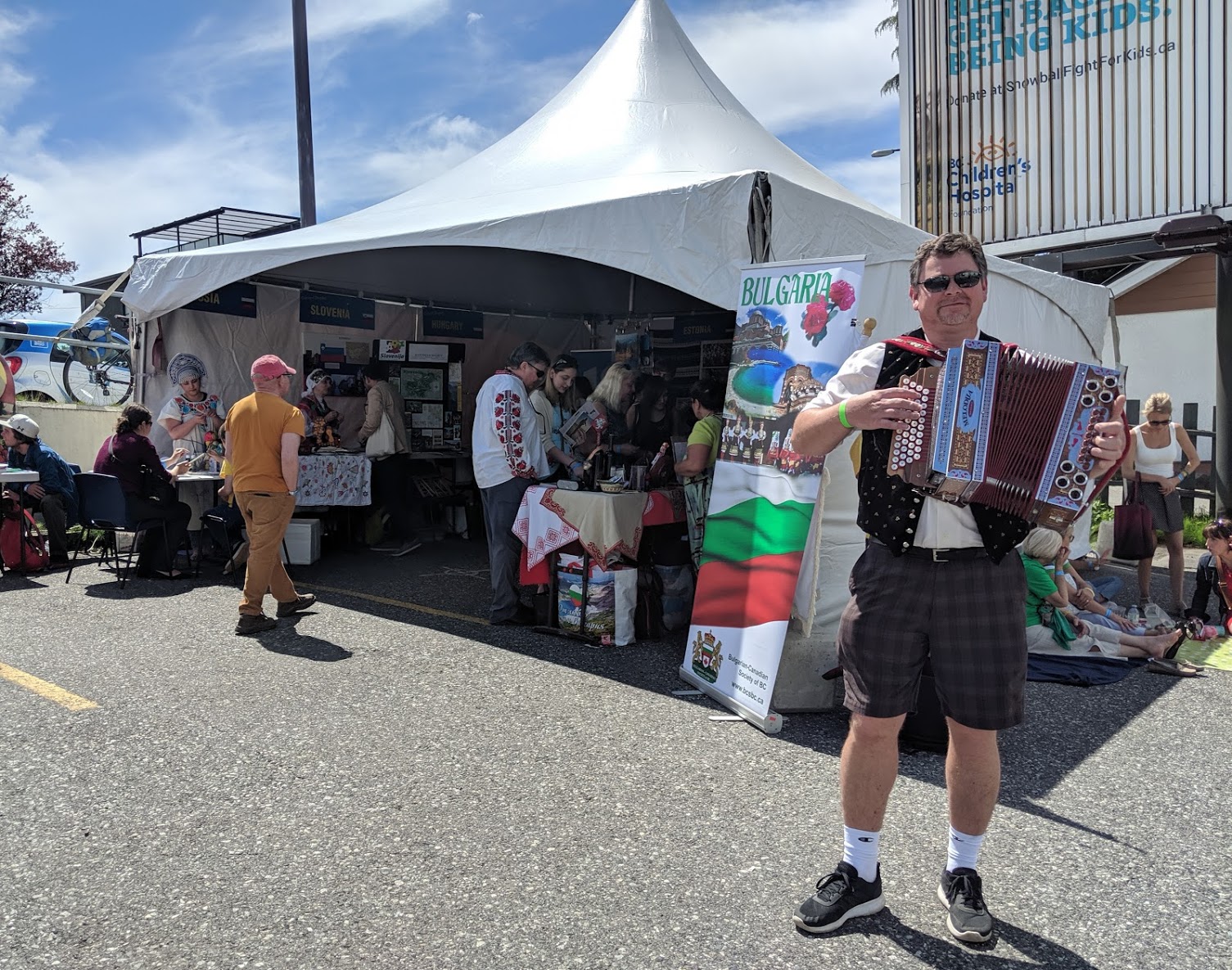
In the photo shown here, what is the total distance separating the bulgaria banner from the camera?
175 inches

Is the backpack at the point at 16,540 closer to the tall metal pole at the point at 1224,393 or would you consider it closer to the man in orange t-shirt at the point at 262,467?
the man in orange t-shirt at the point at 262,467

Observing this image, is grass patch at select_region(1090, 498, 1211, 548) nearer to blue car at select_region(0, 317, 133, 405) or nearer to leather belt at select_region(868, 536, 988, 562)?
leather belt at select_region(868, 536, 988, 562)

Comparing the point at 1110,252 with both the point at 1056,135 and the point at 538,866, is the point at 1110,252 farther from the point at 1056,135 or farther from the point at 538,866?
the point at 538,866

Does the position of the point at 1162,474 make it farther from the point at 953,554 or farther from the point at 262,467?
the point at 262,467

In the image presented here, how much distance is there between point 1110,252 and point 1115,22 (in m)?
2.14

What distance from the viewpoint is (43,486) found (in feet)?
27.7

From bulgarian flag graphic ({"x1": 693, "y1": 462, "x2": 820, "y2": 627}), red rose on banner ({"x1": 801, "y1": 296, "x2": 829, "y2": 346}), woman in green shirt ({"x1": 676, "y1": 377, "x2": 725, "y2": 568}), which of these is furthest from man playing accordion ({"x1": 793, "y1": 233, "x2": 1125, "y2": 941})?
woman in green shirt ({"x1": 676, "y1": 377, "x2": 725, "y2": 568})

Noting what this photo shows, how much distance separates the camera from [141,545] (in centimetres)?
771

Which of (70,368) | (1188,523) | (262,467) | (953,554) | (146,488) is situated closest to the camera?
(953,554)

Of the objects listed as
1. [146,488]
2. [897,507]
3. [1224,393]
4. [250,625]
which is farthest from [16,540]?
[1224,393]

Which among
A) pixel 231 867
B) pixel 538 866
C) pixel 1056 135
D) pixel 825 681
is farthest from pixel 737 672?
pixel 1056 135

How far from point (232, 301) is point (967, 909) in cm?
831

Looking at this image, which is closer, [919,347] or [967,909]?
[919,347]

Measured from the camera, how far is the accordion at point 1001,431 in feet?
7.98
